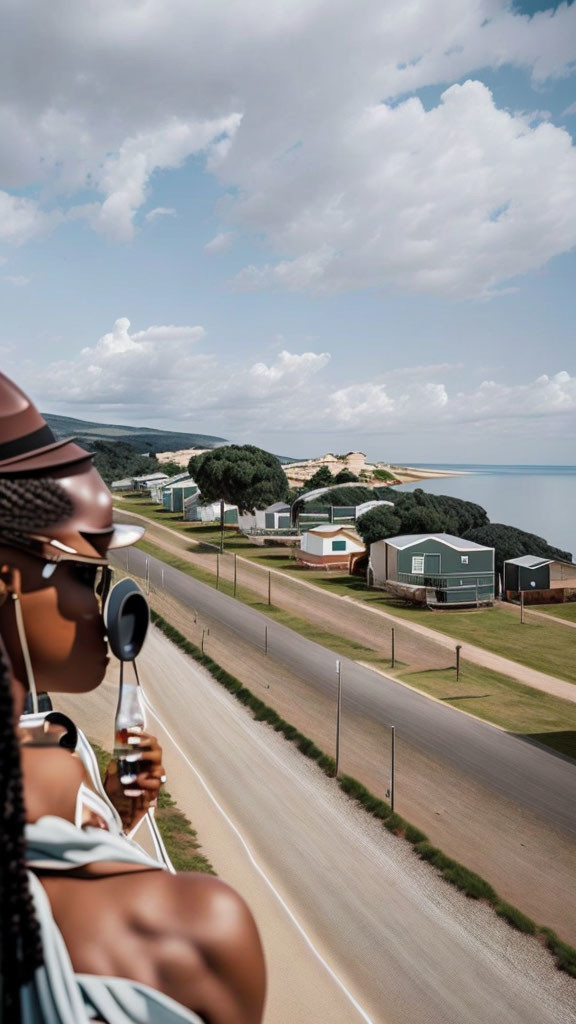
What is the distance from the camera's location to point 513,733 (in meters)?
24.9

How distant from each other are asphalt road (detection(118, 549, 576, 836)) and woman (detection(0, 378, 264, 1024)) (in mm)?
18963

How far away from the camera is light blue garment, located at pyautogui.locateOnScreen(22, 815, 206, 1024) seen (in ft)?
5.31

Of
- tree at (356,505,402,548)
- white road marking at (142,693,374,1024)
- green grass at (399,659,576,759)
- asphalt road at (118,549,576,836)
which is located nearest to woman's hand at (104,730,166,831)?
white road marking at (142,693,374,1024)

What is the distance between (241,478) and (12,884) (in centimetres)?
7625

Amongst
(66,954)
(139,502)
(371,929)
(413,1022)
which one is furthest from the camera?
(139,502)

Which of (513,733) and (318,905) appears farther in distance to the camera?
(513,733)

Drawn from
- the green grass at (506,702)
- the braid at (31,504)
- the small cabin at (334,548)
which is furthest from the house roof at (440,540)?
the braid at (31,504)

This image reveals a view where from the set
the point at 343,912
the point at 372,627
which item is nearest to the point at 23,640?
the point at 343,912

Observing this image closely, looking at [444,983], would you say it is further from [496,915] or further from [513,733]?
[513,733]

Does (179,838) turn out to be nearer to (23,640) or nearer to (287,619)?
(23,640)

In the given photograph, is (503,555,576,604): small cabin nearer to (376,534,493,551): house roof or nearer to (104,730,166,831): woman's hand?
(376,534,493,551): house roof

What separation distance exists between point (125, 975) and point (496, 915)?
1558 centimetres

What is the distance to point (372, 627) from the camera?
41.9 metres

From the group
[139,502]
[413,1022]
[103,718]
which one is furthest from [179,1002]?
[139,502]
